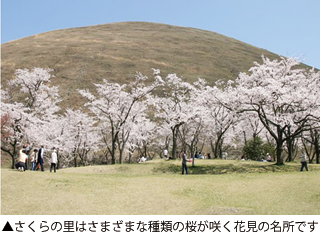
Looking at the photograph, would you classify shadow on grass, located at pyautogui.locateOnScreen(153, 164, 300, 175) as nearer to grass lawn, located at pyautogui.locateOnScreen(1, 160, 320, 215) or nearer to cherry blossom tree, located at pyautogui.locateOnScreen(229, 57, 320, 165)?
cherry blossom tree, located at pyautogui.locateOnScreen(229, 57, 320, 165)

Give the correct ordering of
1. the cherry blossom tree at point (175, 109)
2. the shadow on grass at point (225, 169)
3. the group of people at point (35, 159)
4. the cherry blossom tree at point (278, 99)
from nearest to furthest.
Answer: the group of people at point (35, 159) < the shadow on grass at point (225, 169) < the cherry blossom tree at point (278, 99) < the cherry blossom tree at point (175, 109)

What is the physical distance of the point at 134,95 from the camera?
4469 centimetres

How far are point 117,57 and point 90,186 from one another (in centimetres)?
11252

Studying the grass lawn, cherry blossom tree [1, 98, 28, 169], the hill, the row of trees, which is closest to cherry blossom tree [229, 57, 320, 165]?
the row of trees

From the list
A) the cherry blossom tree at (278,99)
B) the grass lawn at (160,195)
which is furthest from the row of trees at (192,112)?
the grass lawn at (160,195)

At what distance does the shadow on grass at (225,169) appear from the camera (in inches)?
1199

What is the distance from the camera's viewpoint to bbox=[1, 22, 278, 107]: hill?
10694 cm

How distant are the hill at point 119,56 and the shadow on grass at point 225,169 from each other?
59270mm

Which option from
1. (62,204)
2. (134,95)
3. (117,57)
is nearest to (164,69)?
(117,57)

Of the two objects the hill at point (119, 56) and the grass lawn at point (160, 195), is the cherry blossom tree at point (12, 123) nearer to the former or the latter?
the grass lawn at point (160, 195)

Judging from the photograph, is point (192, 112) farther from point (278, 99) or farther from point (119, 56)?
point (119, 56)

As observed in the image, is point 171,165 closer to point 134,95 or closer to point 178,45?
point 134,95

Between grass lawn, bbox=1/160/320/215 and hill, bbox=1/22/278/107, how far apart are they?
231 ft

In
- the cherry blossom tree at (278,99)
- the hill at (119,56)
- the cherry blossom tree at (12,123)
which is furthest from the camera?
the hill at (119,56)
